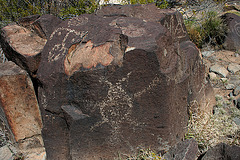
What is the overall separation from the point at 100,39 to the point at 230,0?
8571mm

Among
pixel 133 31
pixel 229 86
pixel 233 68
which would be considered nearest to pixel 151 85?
pixel 133 31

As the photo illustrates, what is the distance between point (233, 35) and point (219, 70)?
4.19 feet

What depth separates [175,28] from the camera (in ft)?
10.2

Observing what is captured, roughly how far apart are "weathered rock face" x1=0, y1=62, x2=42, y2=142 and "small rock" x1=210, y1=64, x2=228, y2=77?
3274 millimetres

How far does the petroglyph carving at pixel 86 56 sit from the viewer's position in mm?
2078

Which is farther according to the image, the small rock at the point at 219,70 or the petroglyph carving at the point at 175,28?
the small rock at the point at 219,70

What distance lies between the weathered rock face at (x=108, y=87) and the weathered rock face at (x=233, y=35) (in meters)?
3.35

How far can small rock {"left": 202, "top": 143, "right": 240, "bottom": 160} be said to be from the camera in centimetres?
216

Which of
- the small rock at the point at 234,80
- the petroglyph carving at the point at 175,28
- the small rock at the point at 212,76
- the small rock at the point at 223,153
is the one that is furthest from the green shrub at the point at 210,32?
the small rock at the point at 223,153

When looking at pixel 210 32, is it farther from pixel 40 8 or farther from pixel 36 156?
pixel 36 156

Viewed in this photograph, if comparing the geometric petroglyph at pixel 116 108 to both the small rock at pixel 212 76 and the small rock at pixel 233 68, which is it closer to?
the small rock at pixel 212 76

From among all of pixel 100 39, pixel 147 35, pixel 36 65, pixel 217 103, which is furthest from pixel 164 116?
pixel 217 103

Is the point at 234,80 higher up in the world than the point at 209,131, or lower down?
lower down

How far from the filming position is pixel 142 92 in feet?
6.97
